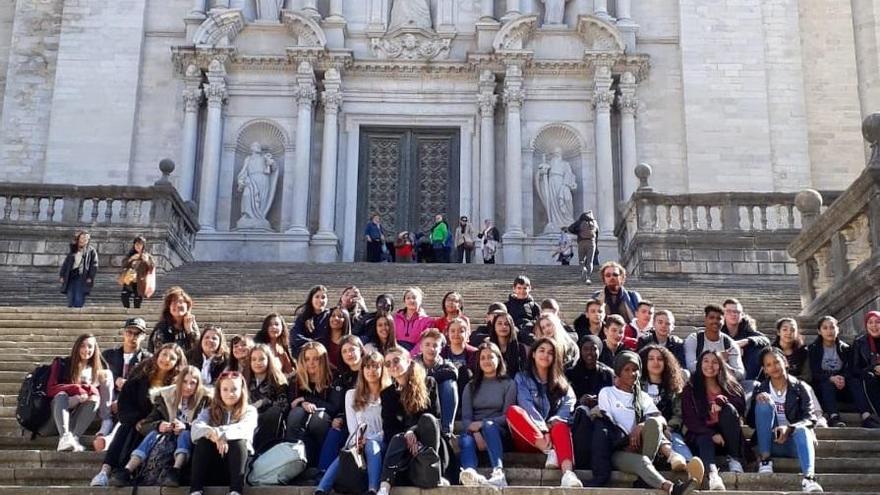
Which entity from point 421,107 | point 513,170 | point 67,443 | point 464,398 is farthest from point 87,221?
point 464,398

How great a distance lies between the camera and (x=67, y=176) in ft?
77.8

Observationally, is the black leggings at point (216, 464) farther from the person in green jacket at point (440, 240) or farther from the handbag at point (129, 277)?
the person in green jacket at point (440, 240)

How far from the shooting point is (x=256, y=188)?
924 inches

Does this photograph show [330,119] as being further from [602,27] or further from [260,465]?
[260,465]

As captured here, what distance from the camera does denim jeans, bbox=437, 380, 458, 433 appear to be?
27.6ft

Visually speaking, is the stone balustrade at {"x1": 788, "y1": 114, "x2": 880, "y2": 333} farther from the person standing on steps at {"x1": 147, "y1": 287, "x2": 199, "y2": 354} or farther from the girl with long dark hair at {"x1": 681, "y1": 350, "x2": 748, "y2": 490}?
the person standing on steps at {"x1": 147, "y1": 287, "x2": 199, "y2": 354}

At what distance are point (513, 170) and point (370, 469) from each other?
16.0 meters

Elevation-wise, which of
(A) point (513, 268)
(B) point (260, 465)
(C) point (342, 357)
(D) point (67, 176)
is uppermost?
(D) point (67, 176)

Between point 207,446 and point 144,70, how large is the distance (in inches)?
724

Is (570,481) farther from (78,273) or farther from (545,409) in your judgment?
(78,273)

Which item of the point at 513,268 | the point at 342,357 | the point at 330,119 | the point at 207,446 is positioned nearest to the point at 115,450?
the point at 207,446

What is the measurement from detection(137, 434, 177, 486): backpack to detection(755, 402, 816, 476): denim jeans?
4.37 metres

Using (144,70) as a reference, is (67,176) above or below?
below

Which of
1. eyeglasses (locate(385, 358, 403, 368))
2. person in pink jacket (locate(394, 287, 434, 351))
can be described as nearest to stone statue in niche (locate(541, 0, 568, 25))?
person in pink jacket (locate(394, 287, 434, 351))
